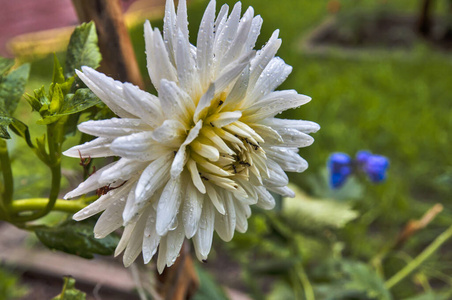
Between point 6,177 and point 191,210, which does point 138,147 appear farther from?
point 6,177

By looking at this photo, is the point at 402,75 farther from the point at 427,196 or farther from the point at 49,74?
the point at 49,74

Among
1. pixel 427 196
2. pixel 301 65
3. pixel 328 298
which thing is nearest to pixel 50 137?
pixel 328 298

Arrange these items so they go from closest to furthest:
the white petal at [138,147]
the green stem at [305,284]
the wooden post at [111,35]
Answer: the white petal at [138,147]
the wooden post at [111,35]
the green stem at [305,284]

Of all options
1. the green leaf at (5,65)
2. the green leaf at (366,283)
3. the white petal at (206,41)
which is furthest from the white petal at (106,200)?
the green leaf at (366,283)

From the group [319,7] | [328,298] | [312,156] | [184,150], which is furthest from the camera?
[319,7]

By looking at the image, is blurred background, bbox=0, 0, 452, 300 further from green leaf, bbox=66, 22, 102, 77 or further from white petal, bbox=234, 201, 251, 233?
white petal, bbox=234, 201, 251, 233

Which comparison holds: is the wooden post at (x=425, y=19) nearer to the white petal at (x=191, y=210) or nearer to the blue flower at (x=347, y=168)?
the blue flower at (x=347, y=168)

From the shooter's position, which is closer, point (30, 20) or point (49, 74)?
point (49, 74)

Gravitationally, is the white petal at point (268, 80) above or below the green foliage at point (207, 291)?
above
